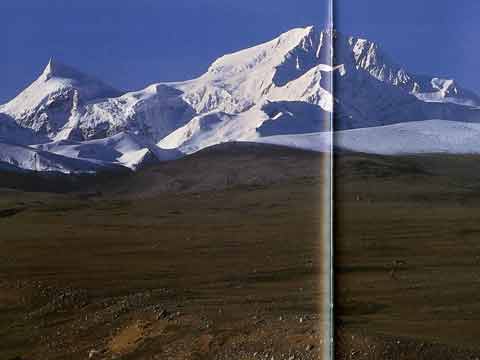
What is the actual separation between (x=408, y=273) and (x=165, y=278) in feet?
12.1

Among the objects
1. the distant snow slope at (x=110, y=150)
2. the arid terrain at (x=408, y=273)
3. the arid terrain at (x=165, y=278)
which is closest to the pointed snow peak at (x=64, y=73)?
the distant snow slope at (x=110, y=150)

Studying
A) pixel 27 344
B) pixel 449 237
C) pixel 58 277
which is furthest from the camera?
pixel 449 237

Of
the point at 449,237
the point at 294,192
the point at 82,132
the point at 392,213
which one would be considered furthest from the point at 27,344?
the point at 82,132

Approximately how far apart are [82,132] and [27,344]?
130 m

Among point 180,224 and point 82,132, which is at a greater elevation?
point 82,132

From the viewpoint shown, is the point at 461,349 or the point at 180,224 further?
the point at 180,224

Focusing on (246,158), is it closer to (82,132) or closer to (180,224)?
(180,224)

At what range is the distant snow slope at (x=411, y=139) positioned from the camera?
35.6m

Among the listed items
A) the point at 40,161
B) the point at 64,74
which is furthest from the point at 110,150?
the point at 64,74

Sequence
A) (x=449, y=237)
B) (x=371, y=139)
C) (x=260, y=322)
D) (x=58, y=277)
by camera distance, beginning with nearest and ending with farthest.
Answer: (x=260, y=322) < (x=58, y=277) < (x=449, y=237) < (x=371, y=139)

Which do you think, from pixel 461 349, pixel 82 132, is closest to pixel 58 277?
pixel 461 349

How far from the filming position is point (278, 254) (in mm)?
14070

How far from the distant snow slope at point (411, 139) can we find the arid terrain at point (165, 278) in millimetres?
8223

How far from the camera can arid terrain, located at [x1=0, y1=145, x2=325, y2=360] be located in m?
6.98
